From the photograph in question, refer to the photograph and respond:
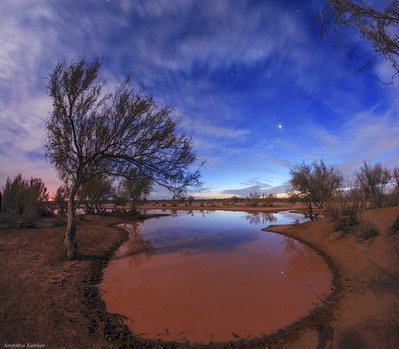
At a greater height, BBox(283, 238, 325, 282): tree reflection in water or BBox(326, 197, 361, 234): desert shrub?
BBox(326, 197, 361, 234): desert shrub

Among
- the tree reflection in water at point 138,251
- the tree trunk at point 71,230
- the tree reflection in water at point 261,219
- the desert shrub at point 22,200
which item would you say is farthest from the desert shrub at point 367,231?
the desert shrub at point 22,200

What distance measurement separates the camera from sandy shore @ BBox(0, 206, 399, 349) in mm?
5273

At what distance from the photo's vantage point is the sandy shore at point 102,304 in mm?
5273

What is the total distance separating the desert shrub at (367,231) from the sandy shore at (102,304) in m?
0.30

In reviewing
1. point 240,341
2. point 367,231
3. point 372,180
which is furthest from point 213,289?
point 372,180

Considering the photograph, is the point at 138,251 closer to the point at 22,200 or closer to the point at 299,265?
the point at 299,265

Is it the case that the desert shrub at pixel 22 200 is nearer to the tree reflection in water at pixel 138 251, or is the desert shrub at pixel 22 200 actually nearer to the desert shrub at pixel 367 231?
the tree reflection in water at pixel 138 251

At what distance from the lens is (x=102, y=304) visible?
7320mm

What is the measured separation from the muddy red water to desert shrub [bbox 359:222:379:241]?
218 cm

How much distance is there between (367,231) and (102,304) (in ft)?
36.5

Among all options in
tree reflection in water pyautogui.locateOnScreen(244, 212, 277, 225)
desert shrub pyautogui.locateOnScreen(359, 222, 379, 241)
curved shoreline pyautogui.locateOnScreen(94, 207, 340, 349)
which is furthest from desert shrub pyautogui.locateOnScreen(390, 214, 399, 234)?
tree reflection in water pyautogui.locateOnScreen(244, 212, 277, 225)

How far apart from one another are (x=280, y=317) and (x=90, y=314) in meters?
4.63

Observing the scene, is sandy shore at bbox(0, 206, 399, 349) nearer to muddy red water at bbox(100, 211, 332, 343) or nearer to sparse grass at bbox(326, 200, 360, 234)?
muddy red water at bbox(100, 211, 332, 343)

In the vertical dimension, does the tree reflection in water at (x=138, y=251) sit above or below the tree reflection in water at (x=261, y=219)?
below
